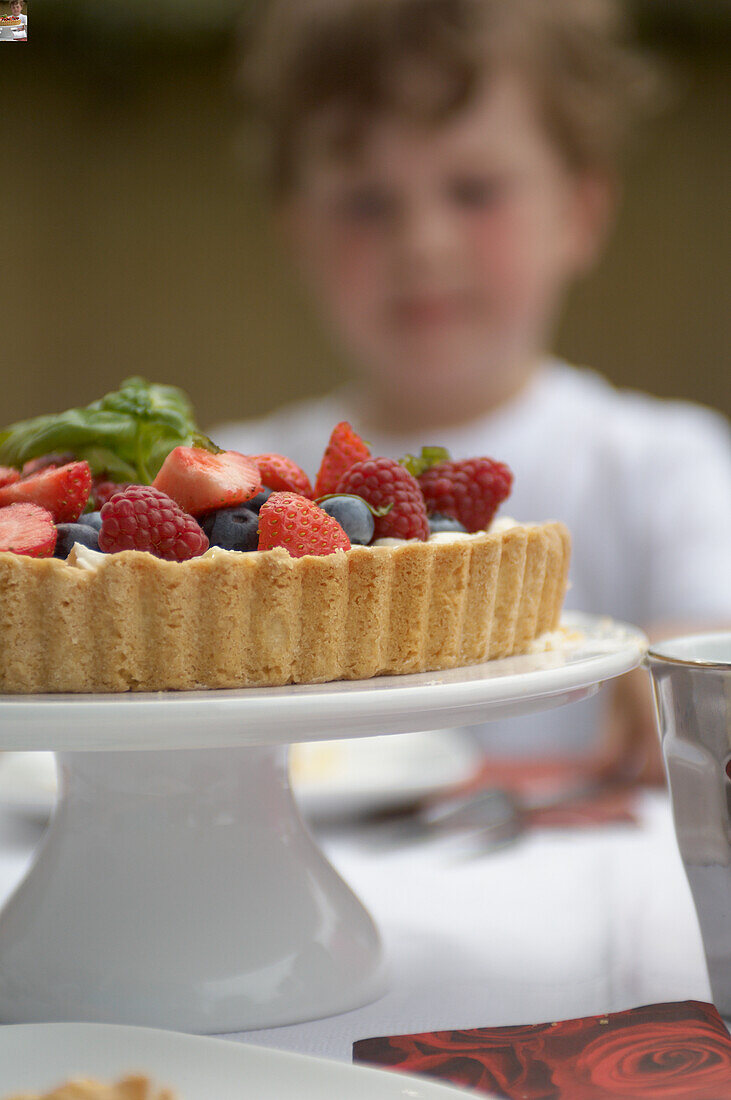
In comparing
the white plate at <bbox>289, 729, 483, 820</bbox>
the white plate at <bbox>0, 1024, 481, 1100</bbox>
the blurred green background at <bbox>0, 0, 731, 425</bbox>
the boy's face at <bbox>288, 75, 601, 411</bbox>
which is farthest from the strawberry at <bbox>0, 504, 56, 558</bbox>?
the blurred green background at <bbox>0, 0, 731, 425</bbox>

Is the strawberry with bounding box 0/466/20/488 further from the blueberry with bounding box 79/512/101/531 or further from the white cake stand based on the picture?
the white cake stand

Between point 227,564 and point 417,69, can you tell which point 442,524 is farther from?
point 417,69

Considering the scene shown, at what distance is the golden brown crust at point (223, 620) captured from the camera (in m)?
0.81

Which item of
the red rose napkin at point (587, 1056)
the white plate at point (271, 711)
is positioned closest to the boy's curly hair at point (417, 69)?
the white plate at point (271, 711)

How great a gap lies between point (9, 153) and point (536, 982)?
6.09 m

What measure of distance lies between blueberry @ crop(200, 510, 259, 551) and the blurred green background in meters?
5.11

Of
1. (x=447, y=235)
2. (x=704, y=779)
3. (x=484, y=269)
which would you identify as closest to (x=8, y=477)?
(x=704, y=779)

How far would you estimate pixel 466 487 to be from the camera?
105 cm

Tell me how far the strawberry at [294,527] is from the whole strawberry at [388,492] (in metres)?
0.08

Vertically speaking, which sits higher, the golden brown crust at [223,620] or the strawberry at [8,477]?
the strawberry at [8,477]

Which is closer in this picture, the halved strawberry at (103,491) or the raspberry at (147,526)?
the raspberry at (147,526)

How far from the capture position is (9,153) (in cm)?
593

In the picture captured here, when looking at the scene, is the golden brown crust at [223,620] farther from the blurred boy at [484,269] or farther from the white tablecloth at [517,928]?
the blurred boy at [484,269]

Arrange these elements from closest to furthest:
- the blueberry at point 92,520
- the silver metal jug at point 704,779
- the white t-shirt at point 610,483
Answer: the silver metal jug at point 704,779, the blueberry at point 92,520, the white t-shirt at point 610,483
